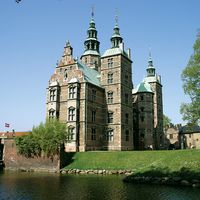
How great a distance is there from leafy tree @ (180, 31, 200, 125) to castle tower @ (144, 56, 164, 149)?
3565 centimetres

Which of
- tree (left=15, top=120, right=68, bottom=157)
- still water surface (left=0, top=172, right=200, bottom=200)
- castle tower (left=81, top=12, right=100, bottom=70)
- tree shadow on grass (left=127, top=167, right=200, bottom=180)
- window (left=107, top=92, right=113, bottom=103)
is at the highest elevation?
castle tower (left=81, top=12, right=100, bottom=70)

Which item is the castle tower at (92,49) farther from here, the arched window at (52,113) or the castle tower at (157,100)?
the arched window at (52,113)

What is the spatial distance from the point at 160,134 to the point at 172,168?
39.2 meters

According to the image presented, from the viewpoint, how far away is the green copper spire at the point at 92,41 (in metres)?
69.5

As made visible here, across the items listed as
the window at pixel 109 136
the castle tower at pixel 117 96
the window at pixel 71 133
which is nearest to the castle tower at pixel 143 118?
the castle tower at pixel 117 96

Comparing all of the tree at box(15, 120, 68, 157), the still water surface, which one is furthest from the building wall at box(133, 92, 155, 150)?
the still water surface

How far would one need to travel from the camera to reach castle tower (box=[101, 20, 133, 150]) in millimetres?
52309

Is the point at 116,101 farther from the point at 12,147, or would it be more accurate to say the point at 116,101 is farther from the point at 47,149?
the point at 12,147

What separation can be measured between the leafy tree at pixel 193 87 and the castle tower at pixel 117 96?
2048 cm

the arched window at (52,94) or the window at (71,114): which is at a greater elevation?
the arched window at (52,94)

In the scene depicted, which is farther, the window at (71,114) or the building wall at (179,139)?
the building wall at (179,139)

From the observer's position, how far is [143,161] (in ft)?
126

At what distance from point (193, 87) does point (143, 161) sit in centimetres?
1309

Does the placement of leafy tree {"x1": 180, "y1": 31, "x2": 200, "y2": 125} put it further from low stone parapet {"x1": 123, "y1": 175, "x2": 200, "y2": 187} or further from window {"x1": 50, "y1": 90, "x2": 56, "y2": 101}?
window {"x1": 50, "y1": 90, "x2": 56, "y2": 101}
